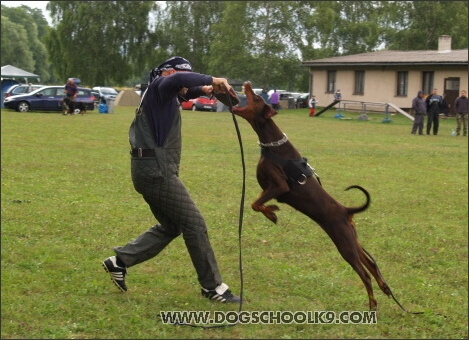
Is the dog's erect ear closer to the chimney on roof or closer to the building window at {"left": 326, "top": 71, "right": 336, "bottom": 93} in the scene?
the chimney on roof

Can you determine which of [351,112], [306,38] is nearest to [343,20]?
[306,38]

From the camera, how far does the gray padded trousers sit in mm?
5641

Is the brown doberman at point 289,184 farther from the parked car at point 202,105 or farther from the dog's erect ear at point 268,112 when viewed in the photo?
the parked car at point 202,105

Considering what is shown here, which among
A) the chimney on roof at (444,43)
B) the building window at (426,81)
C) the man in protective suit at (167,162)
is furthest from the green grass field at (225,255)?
the chimney on roof at (444,43)

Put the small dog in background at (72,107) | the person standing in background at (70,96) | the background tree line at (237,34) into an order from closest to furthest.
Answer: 1. the person standing in background at (70,96)
2. the small dog in background at (72,107)
3. the background tree line at (237,34)

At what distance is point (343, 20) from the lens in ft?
214

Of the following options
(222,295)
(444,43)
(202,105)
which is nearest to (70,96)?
(202,105)

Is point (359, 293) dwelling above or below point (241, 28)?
below

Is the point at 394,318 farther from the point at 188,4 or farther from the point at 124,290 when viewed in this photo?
the point at 188,4

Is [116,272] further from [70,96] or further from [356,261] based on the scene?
[70,96]

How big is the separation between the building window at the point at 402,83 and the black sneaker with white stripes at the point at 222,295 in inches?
1622

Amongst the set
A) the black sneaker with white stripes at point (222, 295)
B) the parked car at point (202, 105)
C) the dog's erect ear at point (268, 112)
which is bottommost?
the parked car at point (202, 105)

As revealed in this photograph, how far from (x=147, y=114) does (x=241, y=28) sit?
1999 inches

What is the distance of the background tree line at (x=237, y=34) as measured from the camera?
55.5 meters
